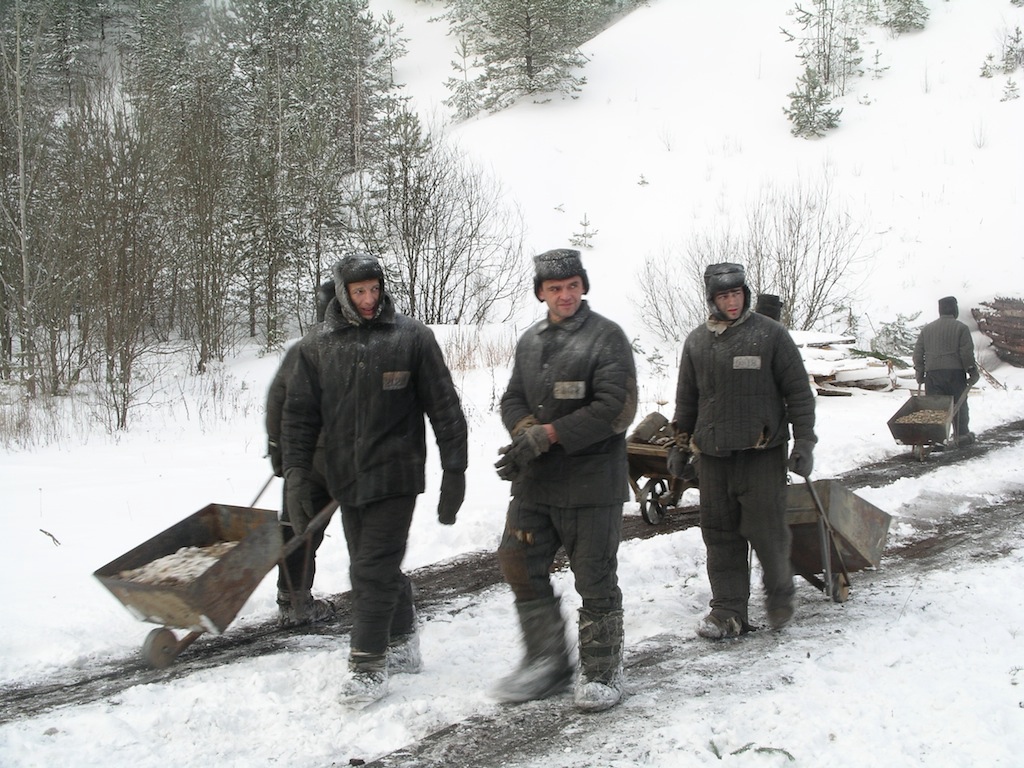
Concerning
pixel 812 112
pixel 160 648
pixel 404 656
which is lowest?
pixel 404 656

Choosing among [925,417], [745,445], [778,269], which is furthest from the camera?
[778,269]

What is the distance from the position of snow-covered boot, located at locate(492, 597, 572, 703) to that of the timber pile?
1693 centimetres

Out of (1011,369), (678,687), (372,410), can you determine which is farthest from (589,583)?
(1011,369)

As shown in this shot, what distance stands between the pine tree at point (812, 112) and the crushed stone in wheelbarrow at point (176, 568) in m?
26.7

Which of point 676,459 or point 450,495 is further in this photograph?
point 676,459

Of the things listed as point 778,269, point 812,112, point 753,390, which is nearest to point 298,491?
point 753,390

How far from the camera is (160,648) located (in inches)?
142

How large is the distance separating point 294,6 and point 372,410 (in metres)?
32.5

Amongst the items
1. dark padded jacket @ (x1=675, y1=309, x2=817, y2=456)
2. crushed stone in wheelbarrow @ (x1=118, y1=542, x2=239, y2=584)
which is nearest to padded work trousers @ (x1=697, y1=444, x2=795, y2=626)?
dark padded jacket @ (x1=675, y1=309, x2=817, y2=456)

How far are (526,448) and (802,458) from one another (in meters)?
1.72

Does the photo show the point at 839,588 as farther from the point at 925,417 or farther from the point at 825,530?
the point at 925,417

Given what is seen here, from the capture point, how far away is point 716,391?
446cm

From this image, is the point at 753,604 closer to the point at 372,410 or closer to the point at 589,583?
the point at 589,583

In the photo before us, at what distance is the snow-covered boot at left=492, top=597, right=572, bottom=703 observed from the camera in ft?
12.0
